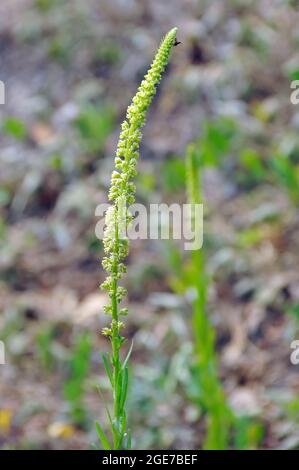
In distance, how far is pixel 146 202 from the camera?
429 cm

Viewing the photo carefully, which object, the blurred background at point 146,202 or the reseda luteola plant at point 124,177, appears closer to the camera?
the reseda luteola plant at point 124,177

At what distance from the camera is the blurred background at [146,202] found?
3230 mm

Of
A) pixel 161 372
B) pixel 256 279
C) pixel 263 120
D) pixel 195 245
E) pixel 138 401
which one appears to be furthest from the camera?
pixel 263 120

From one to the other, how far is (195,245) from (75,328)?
4.26 feet

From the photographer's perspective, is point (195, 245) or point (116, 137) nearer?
point (195, 245)

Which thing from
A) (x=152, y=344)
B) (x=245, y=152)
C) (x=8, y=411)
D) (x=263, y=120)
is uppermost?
(x=263, y=120)

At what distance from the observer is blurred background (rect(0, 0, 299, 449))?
10.6ft

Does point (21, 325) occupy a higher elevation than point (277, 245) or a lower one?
lower

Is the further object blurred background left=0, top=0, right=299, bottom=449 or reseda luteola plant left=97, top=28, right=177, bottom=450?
blurred background left=0, top=0, right=299, bottom=449

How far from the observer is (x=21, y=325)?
12.4 ft

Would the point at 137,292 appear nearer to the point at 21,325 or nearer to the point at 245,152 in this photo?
the point at 21,325

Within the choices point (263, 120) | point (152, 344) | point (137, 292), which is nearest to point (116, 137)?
point (263, 120)

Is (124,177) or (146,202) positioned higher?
(146,202)

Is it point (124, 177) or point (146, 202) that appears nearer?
point (124, 177)
